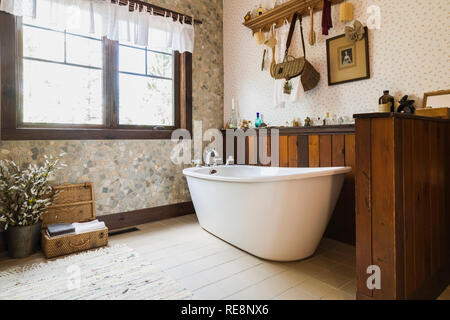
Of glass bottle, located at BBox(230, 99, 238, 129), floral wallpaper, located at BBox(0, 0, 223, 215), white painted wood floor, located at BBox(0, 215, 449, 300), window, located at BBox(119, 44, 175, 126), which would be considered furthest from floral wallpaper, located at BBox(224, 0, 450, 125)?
white painted wood floor, located at BBox(0, 215, 449, 300)

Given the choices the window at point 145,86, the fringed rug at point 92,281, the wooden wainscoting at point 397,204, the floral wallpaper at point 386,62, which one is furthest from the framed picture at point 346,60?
the fringed rug at point 92,281

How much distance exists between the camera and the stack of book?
89.1 inches

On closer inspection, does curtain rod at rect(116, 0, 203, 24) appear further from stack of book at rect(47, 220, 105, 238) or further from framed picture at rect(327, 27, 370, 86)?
stack of book at rect(47, 220, 105, 238)

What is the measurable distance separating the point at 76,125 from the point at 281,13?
2.38 metres

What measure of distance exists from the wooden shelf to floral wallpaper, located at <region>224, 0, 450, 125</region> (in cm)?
9

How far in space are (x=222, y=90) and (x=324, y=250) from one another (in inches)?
97.1

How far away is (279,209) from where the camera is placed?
192 cm

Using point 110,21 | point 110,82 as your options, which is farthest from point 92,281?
point 110,21

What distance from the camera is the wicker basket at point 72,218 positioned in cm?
223

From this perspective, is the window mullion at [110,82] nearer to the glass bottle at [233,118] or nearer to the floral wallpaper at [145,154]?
the floral wallpaper at [145,154]

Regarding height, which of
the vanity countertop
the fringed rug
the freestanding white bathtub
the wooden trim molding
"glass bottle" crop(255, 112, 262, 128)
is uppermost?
"glass bottle" crop(255, 112, 262, 128)

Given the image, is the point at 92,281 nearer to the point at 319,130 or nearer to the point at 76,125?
the point at 76,125
